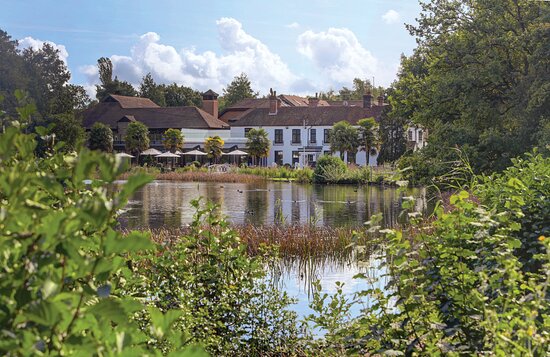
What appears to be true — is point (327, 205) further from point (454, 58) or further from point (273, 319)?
point (273, 319)

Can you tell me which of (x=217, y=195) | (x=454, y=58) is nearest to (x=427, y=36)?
(x=454, y=58)

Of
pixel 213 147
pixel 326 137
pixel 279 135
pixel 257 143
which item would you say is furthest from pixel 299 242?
pixel 279 135

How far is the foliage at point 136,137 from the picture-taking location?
5556 cm

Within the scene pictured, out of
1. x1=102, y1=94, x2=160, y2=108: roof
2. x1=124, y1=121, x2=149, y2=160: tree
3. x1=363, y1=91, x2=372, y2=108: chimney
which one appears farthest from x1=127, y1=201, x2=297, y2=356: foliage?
Result: x1=102, y1=94, x2=160, y2=108: roof

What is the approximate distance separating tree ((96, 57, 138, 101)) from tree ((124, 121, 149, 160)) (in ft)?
70.8

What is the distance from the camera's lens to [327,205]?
84.3ft

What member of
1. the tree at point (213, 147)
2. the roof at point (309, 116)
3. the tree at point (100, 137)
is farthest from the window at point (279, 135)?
the tree at point (100, 137)

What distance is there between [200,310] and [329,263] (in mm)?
7177

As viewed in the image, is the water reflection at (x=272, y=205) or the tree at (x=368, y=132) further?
the tree at (x=368, y=132)

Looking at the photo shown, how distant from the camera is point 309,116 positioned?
59312 mm

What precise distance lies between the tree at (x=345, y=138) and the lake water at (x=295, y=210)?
50.8ft

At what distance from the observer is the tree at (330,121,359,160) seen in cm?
5322

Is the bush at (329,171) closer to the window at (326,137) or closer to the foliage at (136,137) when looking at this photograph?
the window at (326,137)

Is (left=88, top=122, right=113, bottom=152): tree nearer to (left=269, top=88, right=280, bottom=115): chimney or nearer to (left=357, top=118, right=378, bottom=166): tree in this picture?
(left=269, top=88, right=280, bottom=115): chimney
